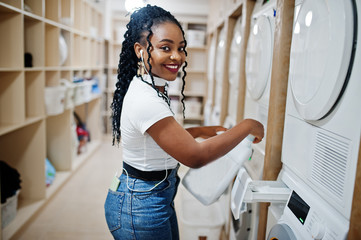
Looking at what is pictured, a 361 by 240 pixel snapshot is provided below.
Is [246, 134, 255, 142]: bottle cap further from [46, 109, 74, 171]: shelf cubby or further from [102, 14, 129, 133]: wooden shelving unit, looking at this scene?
[102, 14, 129, 133]: wooden shelving unit

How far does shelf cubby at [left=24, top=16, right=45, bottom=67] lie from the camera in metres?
2.71

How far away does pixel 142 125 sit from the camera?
1.05 m

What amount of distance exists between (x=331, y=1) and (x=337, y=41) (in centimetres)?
15

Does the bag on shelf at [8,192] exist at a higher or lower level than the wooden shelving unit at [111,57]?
lower

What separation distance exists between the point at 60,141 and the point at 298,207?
3042mm

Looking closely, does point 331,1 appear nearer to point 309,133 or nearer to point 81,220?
point 309,133

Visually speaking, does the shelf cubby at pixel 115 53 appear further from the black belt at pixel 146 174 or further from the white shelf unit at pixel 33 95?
the black belt at pixel 146 174

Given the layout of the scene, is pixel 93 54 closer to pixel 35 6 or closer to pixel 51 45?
pixel 51 45

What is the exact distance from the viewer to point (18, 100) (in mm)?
2404

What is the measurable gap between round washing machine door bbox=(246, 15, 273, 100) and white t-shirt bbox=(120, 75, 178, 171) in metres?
0.76

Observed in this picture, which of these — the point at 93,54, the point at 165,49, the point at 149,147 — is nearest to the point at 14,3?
the point at 165,49

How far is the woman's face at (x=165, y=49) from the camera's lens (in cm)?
116

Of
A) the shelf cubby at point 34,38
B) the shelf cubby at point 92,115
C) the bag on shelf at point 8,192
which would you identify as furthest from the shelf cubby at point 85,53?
the bag on shelf at point 8,192

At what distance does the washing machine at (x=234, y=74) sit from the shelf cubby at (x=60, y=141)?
186cm
